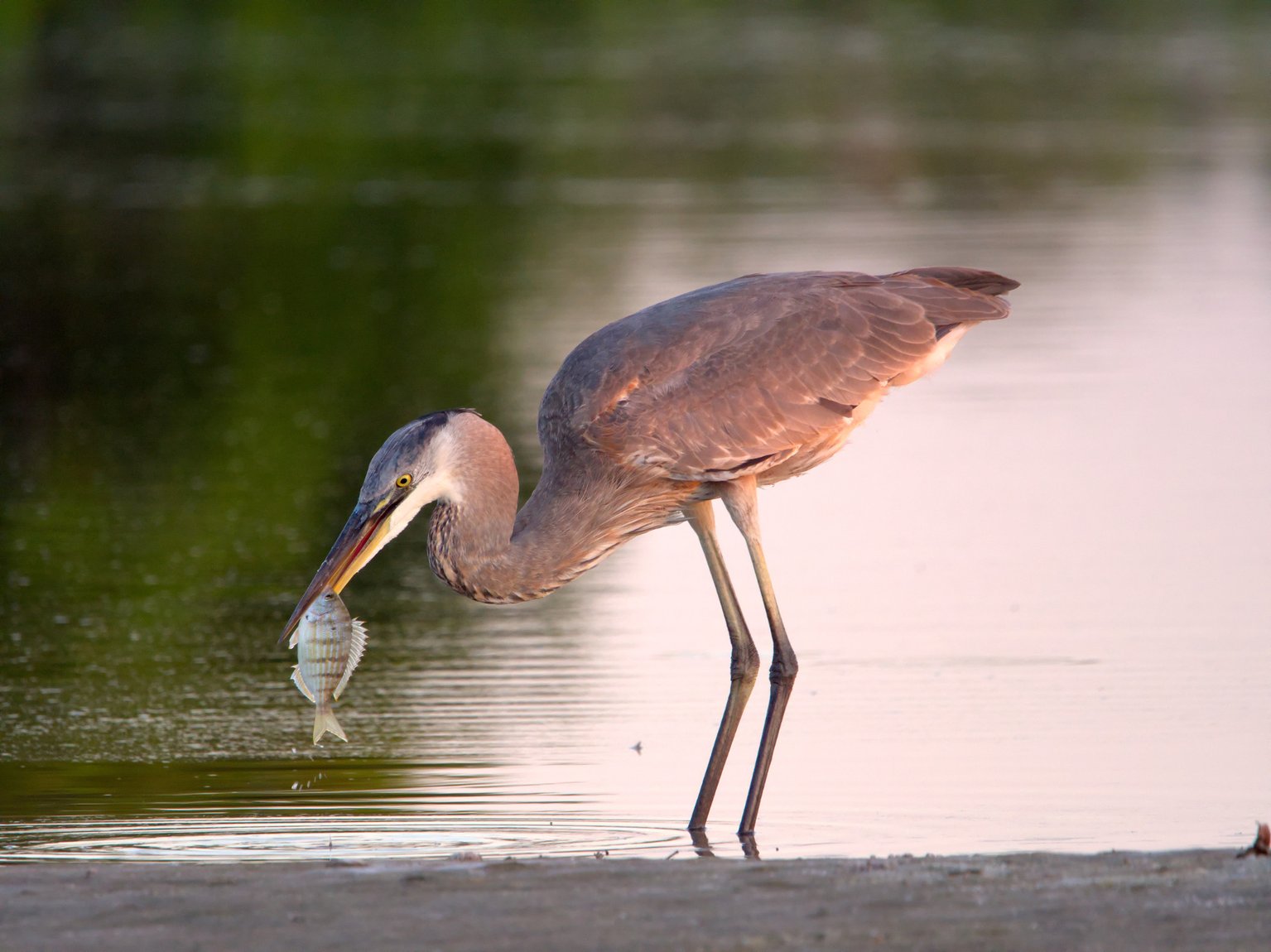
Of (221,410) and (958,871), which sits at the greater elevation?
(958,871)

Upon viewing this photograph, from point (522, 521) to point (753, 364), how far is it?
0.97 metres

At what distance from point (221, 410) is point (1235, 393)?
6.23m

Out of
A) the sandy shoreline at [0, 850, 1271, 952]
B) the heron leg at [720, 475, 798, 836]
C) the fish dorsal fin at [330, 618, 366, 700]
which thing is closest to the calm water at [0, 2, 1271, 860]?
the heron leg at [720, 475, 798, 836]

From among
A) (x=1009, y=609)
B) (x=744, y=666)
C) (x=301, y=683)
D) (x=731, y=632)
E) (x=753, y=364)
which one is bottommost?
(x=1009, y=609)

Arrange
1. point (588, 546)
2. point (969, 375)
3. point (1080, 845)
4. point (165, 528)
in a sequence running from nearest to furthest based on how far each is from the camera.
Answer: point (1080, 845)
point (588, 546)
point (165, 528)
point (969, 375)

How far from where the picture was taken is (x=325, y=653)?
21.7ft

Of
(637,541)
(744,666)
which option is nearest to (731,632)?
(744,666)

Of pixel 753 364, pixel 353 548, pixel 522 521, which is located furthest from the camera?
pixel 753 364

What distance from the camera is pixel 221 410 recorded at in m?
Answer: 14.2

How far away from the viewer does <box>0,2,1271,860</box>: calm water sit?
280 inches

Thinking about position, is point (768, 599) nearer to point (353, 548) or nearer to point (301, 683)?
point (353, 548)

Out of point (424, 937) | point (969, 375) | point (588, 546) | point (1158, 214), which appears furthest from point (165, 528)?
point (1158, 214)

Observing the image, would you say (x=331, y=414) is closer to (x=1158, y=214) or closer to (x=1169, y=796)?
(x=1169, y=796)

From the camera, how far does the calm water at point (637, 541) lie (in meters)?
7.10
